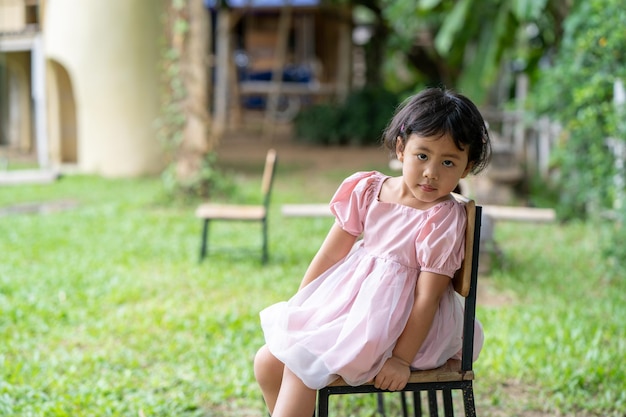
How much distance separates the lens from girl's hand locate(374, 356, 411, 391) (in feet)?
7.59

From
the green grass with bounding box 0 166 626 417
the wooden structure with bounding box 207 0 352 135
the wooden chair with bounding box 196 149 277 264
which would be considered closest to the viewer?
the green grass with bounding box 0 166 626 417

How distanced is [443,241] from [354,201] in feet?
1.22

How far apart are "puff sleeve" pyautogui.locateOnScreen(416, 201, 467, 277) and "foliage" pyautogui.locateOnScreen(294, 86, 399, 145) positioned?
14.1 m

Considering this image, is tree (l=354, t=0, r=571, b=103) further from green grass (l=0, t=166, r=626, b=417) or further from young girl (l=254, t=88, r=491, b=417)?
young girl (l=254, t=88, r=491, b=417)

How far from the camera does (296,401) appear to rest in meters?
2.32

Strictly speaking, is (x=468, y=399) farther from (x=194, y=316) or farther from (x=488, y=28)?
(x=488, y=28)

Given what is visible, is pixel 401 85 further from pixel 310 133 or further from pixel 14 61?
pixel 14 61

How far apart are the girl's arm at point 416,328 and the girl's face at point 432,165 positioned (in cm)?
27

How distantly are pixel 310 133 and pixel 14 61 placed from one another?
623cm

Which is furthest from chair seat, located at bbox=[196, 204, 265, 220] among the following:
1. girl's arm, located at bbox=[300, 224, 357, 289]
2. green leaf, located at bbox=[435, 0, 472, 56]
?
girl's arm, located at bbox=[300, 224, 357, 289]

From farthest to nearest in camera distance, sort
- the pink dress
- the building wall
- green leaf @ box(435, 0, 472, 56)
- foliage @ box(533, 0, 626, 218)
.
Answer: the building wall < green leaf @ box(435, 0, 472, 56) < foliage @ box(533, 0, 626, 218) < the pink dress

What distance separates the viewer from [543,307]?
5242 mm

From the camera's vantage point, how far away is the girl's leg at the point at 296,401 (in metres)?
2.32

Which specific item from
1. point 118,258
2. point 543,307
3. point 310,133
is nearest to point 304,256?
point 118,258
